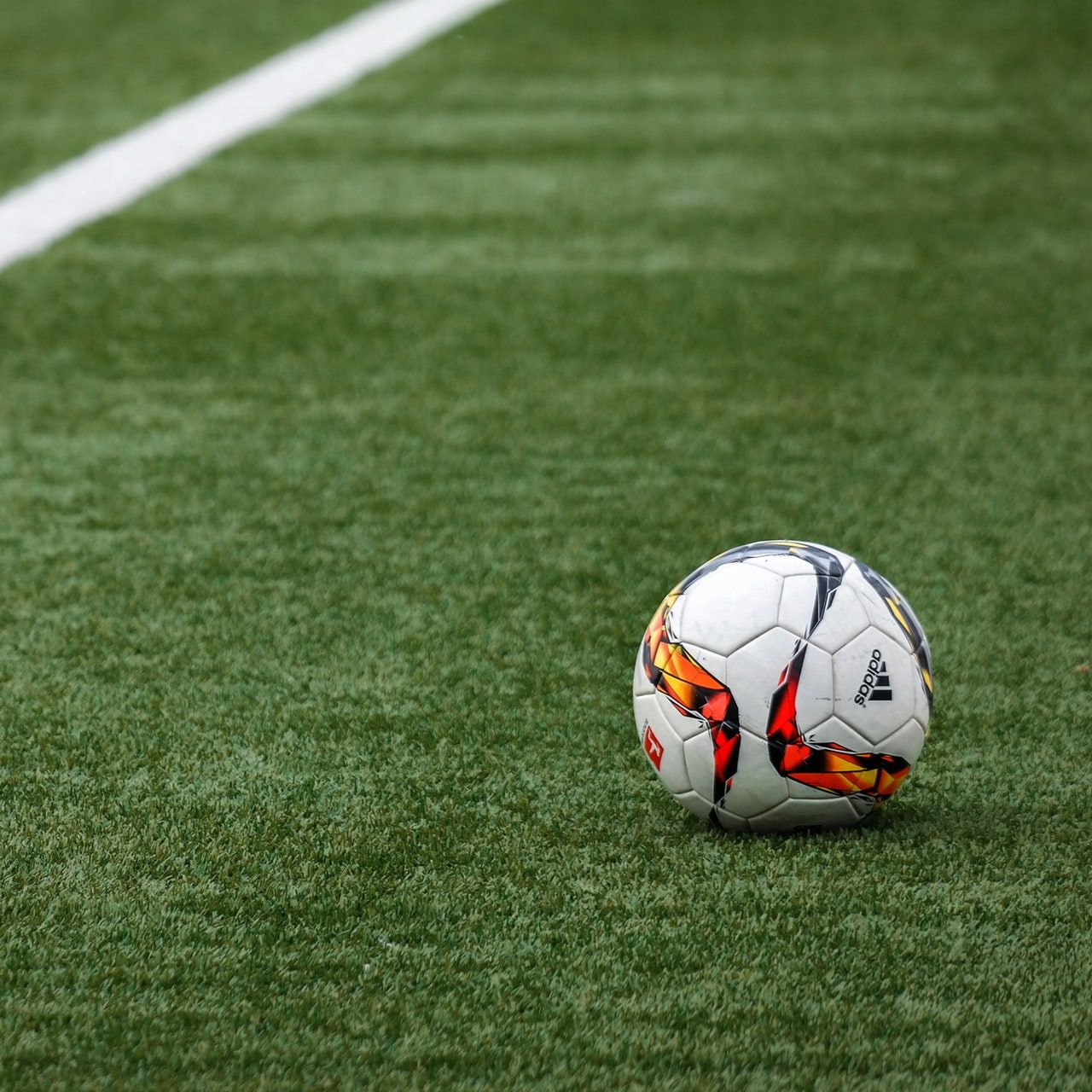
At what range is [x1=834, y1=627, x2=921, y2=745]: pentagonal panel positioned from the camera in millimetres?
2486

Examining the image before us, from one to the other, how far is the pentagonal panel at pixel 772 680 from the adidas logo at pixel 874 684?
6 centimetres

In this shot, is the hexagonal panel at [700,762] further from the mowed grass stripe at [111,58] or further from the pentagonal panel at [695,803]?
the mowed grass stripe at [111,58]

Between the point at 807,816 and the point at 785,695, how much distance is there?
26 centimetres

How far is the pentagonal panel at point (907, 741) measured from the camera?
2.52 meters

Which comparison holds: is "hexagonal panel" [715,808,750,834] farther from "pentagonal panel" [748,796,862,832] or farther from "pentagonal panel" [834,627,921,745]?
"pentagonal panel" [834,627,921,745]

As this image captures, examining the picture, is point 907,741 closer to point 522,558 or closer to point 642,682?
point 642,682

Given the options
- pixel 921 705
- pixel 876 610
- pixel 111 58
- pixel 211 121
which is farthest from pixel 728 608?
pixel 111 58

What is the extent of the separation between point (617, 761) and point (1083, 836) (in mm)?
918

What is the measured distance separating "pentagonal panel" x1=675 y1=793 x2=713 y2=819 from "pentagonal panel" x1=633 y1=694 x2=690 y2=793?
1 cm

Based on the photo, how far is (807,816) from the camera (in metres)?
2.58

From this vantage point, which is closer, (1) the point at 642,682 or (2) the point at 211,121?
(1) the point at 642,682

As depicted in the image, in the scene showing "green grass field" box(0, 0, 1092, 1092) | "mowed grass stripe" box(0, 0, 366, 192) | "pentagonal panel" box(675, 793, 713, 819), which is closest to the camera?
"green grass field" box(0, 0, 1092, 1092)

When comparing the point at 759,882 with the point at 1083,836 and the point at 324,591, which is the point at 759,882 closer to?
the point at 1083,836

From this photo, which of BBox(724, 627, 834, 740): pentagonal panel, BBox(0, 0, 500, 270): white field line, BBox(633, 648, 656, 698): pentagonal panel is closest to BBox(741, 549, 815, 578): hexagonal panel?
BBox(724, 627, 834, 740): pentagonal panel
